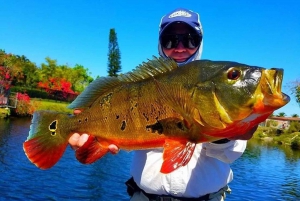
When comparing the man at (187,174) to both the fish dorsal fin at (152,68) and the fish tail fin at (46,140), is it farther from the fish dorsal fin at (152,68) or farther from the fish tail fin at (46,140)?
the fish dorsal fin at (152,68)

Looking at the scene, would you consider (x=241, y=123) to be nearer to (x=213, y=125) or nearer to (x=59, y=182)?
(x=213, y=125)

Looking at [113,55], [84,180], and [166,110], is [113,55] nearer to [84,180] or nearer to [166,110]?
[84,180]

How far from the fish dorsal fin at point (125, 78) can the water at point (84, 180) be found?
1080 cm

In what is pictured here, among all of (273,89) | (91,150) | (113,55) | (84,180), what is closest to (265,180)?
(84,180)

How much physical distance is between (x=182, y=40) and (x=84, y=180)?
44.0 feet

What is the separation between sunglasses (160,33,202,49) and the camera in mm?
3688

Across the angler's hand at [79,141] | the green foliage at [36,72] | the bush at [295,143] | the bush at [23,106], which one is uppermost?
the green foliage at [36,72]

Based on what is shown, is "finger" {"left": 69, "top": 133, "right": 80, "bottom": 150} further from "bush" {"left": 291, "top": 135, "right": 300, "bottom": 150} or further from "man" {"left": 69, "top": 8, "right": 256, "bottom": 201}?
"bush" {"left": 291, "top": 135, "right": 300, "bottom": 150}

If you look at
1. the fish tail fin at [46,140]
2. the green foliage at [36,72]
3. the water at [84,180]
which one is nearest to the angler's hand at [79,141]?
the fish tail fin at [46,140]

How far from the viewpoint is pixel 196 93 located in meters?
2.34

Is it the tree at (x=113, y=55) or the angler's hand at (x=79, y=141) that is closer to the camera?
the angler's hand at (x=79, y=141)

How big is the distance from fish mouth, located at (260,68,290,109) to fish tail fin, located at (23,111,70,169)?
71.6 inches

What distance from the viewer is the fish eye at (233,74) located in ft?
7.52

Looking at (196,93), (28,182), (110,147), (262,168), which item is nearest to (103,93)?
(110,147)
